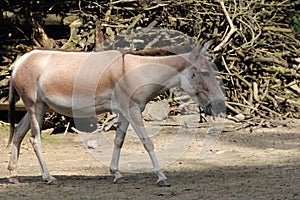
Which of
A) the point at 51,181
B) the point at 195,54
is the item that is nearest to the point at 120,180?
the point at 51,181

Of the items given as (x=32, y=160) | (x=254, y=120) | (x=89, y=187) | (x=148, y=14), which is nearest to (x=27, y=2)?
(x=148, y=14)

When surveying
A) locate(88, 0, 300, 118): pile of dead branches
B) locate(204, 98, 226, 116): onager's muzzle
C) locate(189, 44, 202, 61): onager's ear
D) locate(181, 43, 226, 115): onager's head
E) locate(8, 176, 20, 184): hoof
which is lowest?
locate(88, 0, 300, 118): pile of dead branches

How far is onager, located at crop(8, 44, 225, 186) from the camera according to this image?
283 inches

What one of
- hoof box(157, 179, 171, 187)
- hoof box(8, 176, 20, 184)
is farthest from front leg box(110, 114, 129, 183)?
hoof box(8, 176, 20, 184)

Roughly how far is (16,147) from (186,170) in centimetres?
205

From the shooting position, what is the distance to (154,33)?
42.7ft

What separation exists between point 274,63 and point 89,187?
24.2ft

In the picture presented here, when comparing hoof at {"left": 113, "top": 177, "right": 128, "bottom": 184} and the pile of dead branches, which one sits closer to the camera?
hoof at {"left": 113, "top": 177, "right": 128, "bottom": 184}

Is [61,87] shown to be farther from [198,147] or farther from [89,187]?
[198,147]

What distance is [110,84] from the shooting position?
7398 millimetres

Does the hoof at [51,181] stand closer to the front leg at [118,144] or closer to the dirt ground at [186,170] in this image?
the dirt ground at [186,170]

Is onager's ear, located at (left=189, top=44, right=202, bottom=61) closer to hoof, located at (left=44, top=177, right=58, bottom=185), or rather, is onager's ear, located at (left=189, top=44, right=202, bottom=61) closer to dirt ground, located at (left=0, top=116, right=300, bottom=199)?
dirt ground, located at (left=0, top=116, right=300, bottom=199)

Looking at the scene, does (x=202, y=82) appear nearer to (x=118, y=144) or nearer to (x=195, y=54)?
(x=195, y=54)

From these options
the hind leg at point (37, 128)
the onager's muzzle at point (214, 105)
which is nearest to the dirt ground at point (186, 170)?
the hind leg at point (37, 128)
